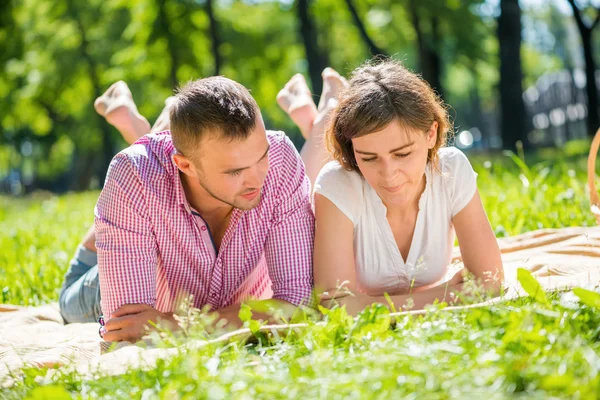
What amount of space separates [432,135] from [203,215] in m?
1.05

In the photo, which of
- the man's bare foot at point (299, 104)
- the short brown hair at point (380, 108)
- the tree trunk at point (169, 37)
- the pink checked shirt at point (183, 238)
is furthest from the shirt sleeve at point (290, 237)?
the tree trunk at point (169, 37)

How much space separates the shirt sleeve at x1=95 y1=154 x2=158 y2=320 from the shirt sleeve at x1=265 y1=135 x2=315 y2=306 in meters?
0.51

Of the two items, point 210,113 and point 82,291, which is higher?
point 210,113

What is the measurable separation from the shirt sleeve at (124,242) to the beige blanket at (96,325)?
0.27 metres

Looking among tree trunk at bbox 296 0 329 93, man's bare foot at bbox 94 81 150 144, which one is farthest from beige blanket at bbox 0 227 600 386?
tree trunk at bbox 296 0 329 93

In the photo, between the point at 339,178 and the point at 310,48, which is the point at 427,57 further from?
the point at 339,178

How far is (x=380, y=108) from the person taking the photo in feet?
10.2

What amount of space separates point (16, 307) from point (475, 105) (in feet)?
121

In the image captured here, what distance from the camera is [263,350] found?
243 cm

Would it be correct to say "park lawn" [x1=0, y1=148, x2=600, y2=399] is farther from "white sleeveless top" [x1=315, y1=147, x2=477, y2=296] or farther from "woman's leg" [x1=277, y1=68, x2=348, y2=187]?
"woman's leg" [x1=277, y1=68, x2=348, y2=187]

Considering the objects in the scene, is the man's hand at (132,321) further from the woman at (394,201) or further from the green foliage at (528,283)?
the green foliage at (528,283)

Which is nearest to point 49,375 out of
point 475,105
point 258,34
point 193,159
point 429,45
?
point 193,159

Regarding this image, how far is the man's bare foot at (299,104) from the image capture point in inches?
184

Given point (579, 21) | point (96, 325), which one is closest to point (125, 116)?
point (96, 325)
